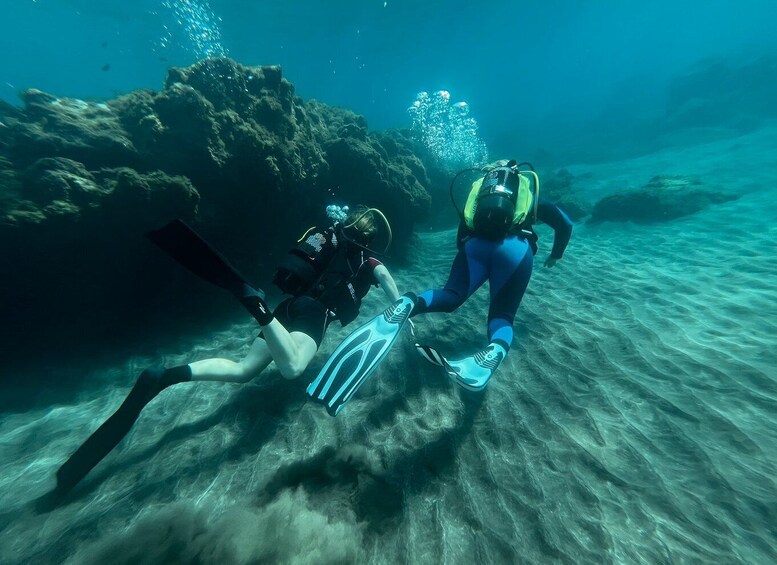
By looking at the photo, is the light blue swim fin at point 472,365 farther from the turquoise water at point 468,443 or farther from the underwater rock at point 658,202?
the underwater rock at point 658,202

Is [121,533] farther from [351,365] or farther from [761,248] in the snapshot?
[761,248]

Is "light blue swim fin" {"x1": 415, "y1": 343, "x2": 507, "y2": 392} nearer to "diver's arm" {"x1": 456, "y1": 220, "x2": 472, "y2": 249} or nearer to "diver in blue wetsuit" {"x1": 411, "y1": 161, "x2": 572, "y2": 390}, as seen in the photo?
"diver in blue wetsuit" {"x1": 411, "y1": 161, "x2": 572, "y2": 390}

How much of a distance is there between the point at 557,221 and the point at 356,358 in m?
3.74

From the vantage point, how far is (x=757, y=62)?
94.9ft

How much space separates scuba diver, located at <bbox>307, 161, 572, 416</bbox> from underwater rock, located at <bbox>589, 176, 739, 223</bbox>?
9683 mm

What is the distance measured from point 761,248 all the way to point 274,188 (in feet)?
34.4

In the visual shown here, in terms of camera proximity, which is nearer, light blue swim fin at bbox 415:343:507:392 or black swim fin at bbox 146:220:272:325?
black swim fin at bbox 146:220:272:325

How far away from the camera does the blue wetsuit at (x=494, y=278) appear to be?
4.08 meters

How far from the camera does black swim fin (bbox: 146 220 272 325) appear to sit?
104 inches

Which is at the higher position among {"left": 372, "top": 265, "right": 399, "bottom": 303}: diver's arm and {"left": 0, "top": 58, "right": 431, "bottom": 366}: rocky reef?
{"left": 0, "top": 58, "right": 431, "bottom": 366}: rocky reef

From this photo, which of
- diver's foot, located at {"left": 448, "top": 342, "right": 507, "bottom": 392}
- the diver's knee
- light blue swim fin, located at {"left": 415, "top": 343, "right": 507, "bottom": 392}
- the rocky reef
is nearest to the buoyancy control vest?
the diver's knee

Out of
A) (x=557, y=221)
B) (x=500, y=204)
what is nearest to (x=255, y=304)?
(x=500, y=204)

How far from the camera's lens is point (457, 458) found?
3.00m

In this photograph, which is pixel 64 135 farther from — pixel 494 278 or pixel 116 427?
pixel 494 278
